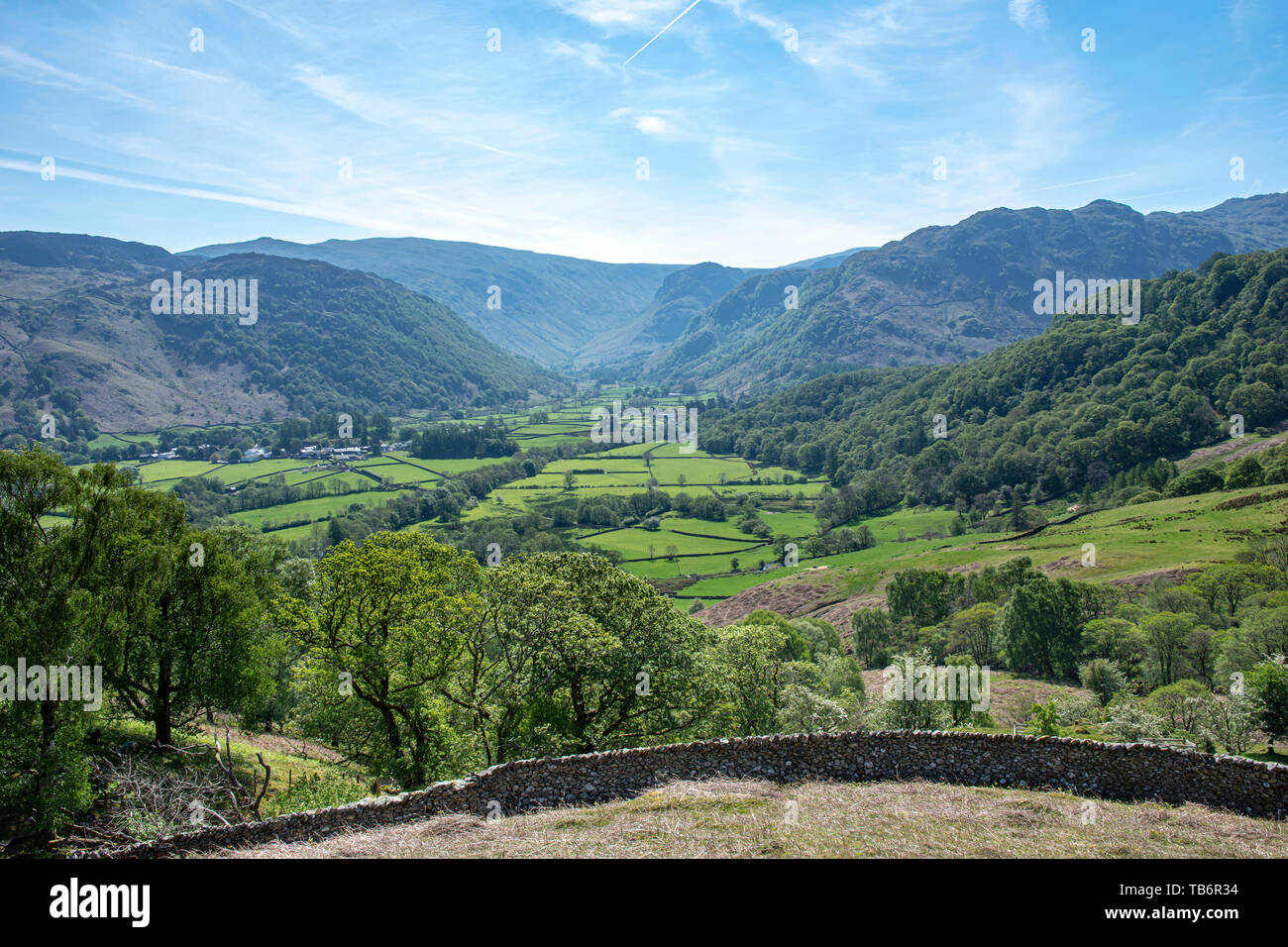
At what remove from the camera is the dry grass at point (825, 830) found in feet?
49.4

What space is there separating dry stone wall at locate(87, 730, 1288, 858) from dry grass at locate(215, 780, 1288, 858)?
21.5 inches

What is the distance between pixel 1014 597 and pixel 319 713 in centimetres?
6516

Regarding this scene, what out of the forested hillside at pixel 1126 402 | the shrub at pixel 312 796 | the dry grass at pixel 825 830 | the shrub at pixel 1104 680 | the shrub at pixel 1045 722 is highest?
the forested hillside at pixel 1126 402

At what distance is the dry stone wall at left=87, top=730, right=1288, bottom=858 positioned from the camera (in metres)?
18.0

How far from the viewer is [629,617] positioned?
2762 cm

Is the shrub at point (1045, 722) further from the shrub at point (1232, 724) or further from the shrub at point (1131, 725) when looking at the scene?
the shrub at point (1232, 724)

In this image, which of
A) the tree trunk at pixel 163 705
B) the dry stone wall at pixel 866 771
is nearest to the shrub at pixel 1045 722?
the dry stone wall at pixel 866 771

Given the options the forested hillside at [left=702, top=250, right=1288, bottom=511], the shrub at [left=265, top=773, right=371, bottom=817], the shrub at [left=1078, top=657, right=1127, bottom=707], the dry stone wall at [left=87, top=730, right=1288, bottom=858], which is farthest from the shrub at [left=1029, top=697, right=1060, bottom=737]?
the forested hillside at [left=702, top=250, right=1288, bottom=511]

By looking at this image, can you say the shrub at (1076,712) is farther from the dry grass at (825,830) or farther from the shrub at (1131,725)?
the dry grass at (825,830)

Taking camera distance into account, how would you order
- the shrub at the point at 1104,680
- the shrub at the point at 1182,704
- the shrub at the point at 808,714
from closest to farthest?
the shrub at the point at 808,714
the shrub at the point at 1182,704
the shrub at the point at 1104,680

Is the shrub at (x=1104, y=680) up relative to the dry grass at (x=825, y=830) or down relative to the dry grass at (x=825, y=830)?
down

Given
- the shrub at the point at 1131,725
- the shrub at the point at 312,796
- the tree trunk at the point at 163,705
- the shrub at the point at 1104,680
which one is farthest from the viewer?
the shrub at the point at 1104,680

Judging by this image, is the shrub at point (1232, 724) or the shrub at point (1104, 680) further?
the shrub at point (1104, 680)

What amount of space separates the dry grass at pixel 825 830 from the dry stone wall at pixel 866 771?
547mm
